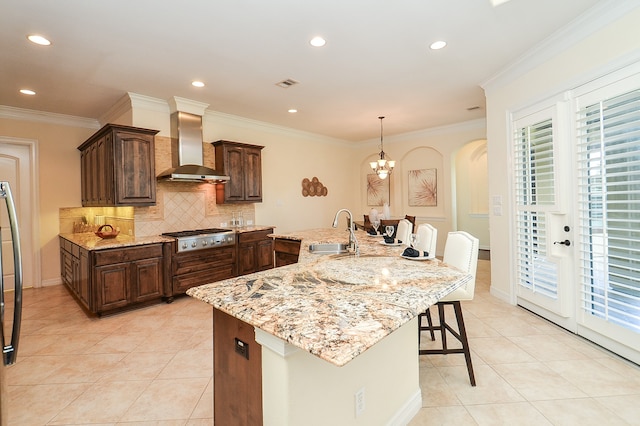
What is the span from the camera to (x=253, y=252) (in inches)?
192

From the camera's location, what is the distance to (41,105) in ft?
14.6

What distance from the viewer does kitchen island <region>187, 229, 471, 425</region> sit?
3.50 ft

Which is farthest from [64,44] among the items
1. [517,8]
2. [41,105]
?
[517,8]

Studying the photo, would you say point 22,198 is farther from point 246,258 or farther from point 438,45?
point 438,45

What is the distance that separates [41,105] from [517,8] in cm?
597

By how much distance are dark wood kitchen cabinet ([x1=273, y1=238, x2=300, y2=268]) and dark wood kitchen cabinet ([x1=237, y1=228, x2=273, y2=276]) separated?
88 centimetres

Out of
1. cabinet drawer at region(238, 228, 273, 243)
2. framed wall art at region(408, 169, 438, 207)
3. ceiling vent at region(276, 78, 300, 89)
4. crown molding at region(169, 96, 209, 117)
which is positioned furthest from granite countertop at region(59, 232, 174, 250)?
framed wall art at region(408, 169, 438, 207)

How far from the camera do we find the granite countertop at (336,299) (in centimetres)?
100

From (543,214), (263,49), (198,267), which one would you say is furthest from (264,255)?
(543,214)


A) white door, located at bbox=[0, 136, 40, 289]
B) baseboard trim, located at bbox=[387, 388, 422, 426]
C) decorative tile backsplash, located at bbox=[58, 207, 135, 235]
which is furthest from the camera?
decorative tile backsplash, located at bbox=[58, 207, 135, 235]

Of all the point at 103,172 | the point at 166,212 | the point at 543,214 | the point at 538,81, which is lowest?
the point at 543,214

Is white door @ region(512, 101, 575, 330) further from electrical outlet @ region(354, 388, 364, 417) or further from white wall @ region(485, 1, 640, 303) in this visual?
electrical outlet @ region(354, 388, 364, 417)

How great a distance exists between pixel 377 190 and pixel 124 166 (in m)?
5.38

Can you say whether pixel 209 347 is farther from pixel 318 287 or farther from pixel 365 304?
pixel 365 304
